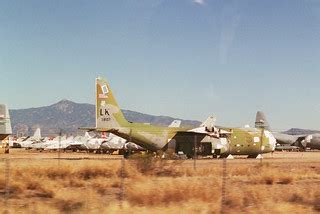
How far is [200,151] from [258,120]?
50.0 meters

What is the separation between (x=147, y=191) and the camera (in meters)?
16.9

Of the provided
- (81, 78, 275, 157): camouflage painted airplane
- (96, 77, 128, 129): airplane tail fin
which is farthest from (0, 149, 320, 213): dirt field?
(96, 77, 128, 129): airplane tail fin

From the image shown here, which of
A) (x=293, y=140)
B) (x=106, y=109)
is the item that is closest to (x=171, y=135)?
(x=106, y=109)

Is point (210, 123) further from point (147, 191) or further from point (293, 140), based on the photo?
point (293, 140)

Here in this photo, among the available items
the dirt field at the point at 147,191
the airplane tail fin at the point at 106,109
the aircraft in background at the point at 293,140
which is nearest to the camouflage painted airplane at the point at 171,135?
the airplane tail fin at the point at 106,109

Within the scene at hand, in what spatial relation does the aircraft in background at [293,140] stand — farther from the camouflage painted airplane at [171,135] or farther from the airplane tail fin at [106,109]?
the airplane tail fin at [106,109]

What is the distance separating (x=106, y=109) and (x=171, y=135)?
6.57 m

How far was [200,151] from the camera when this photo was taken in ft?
154

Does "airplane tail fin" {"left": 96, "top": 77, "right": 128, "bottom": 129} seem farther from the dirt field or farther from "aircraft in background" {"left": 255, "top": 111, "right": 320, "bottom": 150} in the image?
"aircraft in background" {"left": 255, "top": 111, "right": 320, "bottom": 150}

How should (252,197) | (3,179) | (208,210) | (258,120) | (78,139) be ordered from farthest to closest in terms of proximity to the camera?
(258,120) → (78,139) → (3,179) → (252,197) → (208,210)

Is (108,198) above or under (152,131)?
under

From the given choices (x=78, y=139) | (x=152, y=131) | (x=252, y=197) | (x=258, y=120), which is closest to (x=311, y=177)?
(x=252, y=197)

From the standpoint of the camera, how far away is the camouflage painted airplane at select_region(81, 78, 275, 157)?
45188 mm

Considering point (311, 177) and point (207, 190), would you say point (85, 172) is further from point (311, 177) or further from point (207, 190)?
point (311, 177)
